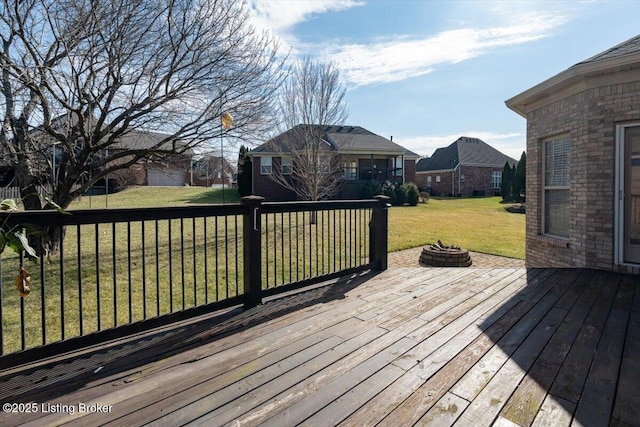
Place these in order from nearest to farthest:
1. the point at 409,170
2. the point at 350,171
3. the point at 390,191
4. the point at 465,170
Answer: the point at 390,191 < the point at 350,171 < the point at 409,170 < the point at 465,170

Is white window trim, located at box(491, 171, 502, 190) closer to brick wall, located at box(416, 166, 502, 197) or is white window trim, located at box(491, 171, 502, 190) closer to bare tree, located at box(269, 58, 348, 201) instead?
brick wall, located at box(416, 166, 502, 197)

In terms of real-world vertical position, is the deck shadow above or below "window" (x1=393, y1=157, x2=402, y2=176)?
below

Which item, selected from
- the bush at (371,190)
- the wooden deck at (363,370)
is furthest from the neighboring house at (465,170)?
the wooden deck at (363,370)

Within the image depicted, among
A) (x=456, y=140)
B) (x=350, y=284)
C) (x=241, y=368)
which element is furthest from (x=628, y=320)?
(x=456, y=140)

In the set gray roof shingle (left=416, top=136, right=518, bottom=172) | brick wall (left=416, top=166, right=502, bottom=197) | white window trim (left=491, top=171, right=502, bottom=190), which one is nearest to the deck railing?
brick wall (left=416, top=166, right=502, bottom=197)

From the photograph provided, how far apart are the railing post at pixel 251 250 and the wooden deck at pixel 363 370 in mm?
158

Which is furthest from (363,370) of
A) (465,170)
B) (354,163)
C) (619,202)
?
(465,170)

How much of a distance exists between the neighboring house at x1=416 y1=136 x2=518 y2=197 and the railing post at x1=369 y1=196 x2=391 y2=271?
98.2 ft

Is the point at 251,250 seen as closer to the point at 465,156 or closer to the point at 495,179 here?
the point at 465,156

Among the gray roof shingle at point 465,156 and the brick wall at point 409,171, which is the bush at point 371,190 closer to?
the brick wall at point 409,171

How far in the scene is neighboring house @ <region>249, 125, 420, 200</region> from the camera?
67.7 feet

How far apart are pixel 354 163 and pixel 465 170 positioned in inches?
558

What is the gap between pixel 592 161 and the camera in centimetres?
484

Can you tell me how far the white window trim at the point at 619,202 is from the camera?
15.3 feet
